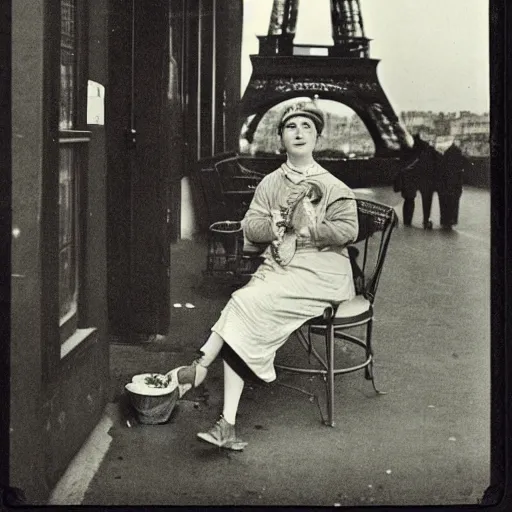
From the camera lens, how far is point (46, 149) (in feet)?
9.52

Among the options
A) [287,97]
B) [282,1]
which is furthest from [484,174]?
[282,1]

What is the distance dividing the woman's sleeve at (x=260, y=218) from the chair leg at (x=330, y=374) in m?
0.45

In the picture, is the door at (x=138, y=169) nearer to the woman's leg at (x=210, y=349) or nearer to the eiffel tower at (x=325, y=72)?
the woman's leg at (x=210, y=349)

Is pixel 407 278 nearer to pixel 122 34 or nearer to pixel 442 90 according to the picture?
pixel 442 90

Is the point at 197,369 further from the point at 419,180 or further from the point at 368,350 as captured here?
the point at 419,180

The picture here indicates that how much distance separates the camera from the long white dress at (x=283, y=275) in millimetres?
3219

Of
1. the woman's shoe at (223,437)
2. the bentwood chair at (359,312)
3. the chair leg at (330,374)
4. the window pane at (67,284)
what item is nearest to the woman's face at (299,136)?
the bentwood chair at (359,312)

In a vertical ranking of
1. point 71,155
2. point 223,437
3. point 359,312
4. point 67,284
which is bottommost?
point 223,437

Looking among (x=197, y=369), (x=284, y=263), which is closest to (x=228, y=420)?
(x=197, y=369)

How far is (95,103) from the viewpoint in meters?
3.15

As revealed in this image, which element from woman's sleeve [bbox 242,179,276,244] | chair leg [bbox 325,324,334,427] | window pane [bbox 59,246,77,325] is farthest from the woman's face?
window pane [bbox 59,246,77,325]

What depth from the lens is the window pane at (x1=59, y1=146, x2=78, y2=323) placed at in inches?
122

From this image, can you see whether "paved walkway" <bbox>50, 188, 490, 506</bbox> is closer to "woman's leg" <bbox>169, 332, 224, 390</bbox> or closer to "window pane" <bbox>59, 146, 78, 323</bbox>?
"woman's leg" <bbox>169, 332, 224, 390</bbox>

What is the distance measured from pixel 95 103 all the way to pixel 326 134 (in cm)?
92
